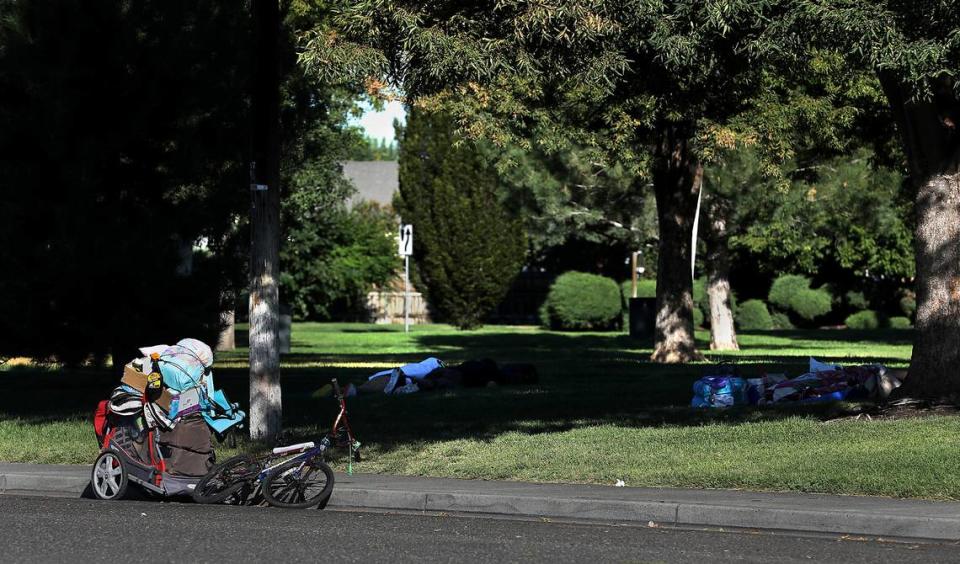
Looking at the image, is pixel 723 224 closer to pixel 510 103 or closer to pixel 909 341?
pixel 909 341

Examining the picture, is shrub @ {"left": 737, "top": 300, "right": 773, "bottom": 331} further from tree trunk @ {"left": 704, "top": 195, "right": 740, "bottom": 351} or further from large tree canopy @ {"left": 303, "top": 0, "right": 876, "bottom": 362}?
large tree canopy @ {"left": 303, "top": 0, "right": 876, "bottom": 362}

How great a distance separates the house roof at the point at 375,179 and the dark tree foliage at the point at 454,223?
84.5 ft

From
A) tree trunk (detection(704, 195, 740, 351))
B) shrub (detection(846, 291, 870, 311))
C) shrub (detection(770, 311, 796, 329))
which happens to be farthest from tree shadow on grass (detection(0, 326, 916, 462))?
shrub (detection(846, 291, 870, 311))

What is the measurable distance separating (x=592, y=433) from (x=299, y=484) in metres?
4.31

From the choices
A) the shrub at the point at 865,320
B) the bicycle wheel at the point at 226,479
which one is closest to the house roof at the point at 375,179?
the shrub at the point at 865,320

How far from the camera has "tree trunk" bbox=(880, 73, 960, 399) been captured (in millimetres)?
15000

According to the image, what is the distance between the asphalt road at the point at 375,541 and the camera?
353 inches

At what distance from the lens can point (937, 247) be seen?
14992mm

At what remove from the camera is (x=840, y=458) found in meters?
12.5

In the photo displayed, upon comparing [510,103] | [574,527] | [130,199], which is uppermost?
[510,103]

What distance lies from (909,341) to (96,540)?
32.0m

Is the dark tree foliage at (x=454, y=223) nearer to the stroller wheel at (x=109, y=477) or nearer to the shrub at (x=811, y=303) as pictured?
the shrub at (x=811, y=303)

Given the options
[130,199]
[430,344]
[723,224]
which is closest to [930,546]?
[130,199]

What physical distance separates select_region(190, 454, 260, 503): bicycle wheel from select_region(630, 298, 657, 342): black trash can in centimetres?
2878
